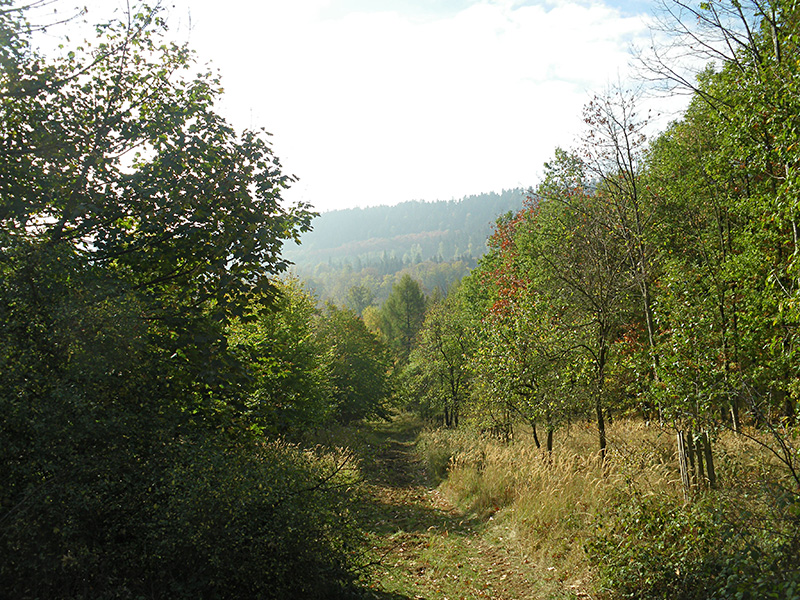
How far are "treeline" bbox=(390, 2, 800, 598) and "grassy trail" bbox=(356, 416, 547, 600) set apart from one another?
6.61 feet

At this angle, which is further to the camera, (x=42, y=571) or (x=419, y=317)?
(x=419, y=317)

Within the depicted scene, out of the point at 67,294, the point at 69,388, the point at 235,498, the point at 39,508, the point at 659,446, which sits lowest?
the point at 659,446

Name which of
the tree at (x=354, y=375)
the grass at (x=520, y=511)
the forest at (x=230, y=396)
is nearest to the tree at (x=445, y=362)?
the tree at (x=354, y=375)

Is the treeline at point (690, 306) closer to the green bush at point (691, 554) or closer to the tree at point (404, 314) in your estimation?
the green bush at point (691, 554)

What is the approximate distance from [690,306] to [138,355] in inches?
332

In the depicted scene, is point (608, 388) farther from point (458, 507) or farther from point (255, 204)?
point (255, 204)

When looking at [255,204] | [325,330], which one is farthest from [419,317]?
[255,204]

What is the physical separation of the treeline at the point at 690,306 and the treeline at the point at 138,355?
477 centimetres

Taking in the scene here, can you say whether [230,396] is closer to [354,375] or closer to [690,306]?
[690,306]

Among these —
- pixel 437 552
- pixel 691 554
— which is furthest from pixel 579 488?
pixel 691 554

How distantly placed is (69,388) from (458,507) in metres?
10.2

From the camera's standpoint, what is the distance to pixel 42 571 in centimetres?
429

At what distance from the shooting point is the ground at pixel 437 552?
755cm

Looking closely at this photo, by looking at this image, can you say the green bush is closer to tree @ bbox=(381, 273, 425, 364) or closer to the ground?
the ground
